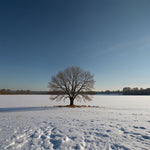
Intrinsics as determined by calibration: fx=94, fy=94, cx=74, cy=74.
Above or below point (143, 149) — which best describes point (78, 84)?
above

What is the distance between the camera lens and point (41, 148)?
4.01m

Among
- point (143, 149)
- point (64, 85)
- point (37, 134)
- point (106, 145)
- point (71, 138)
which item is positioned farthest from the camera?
point (64, 85)

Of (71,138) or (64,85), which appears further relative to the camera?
(64,85)

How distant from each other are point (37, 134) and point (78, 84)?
51.1ft

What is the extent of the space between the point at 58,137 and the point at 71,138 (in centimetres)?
70

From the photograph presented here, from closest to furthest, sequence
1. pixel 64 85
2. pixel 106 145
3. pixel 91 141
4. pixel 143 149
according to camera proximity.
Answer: pixel 143 149
pixel 106 145
pixel 91 141
pixel 64 85

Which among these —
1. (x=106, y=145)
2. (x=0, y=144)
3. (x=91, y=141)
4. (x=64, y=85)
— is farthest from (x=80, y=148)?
(x=64, y=85)

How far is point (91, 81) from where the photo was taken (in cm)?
2072

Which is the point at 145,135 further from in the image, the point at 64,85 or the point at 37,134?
the point at 64,85

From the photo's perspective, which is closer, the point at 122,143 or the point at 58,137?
the point at 122,143

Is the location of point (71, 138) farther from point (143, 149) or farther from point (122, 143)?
point (143, 149)

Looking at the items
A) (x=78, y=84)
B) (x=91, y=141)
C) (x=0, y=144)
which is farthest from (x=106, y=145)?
(x=78, y=84)

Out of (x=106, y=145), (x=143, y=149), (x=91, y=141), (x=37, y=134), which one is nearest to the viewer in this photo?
(x=143, y=149)

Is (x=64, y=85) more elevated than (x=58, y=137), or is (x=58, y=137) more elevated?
(x=64, y=85)
